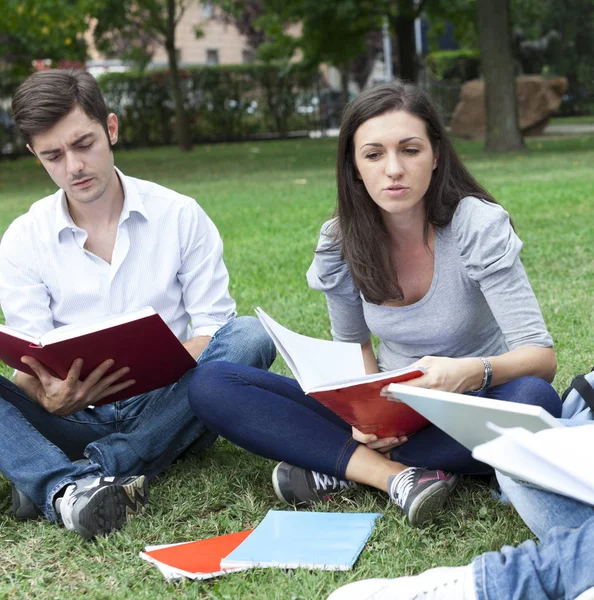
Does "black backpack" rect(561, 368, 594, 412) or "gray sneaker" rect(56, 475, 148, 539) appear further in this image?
"gray sneaker" rect(56, 475, 148, 539)

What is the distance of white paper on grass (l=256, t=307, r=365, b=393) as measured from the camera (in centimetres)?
252

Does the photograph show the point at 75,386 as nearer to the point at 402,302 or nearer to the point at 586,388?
the point at 402,302

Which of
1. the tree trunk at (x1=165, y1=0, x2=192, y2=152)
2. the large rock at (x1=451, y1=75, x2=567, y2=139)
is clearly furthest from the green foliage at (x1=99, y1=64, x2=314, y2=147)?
the large rock at (x1=451, y1=75, x2=567, y2=139)

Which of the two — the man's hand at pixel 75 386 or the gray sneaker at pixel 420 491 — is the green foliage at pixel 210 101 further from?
the gray sneaker at pixel 420 491

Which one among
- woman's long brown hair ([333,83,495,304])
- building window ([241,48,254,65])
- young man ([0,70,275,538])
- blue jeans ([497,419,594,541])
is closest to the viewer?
blue jeans ([497,419,594,541])

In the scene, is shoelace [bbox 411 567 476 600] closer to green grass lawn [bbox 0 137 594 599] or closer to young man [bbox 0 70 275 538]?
green grass lawn [bbox 0 137 594 599]

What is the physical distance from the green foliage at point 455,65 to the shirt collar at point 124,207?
84.9 feet

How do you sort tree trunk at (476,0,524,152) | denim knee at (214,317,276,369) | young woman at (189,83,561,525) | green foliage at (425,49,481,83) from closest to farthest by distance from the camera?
young woman at (189,83,561,525), denim knee at (214,317,276,369), tree trunk at (476,0,524,152), green foliage at (425,49,481,83)

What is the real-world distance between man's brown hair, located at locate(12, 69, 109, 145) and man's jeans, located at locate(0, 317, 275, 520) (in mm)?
777

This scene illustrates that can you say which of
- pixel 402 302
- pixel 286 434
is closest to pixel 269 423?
pixel 286 434

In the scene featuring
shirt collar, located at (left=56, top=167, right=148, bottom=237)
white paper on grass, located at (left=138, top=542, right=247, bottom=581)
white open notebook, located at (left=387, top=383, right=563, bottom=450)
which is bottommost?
white paper on grass, located at (left=138, top=542, right=247, bottom=581)

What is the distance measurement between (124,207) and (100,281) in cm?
25

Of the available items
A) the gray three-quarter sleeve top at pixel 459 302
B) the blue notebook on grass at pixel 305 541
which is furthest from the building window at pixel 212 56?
the blue notebook on grass at pixel 305 541

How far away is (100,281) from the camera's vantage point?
3.11 meters
